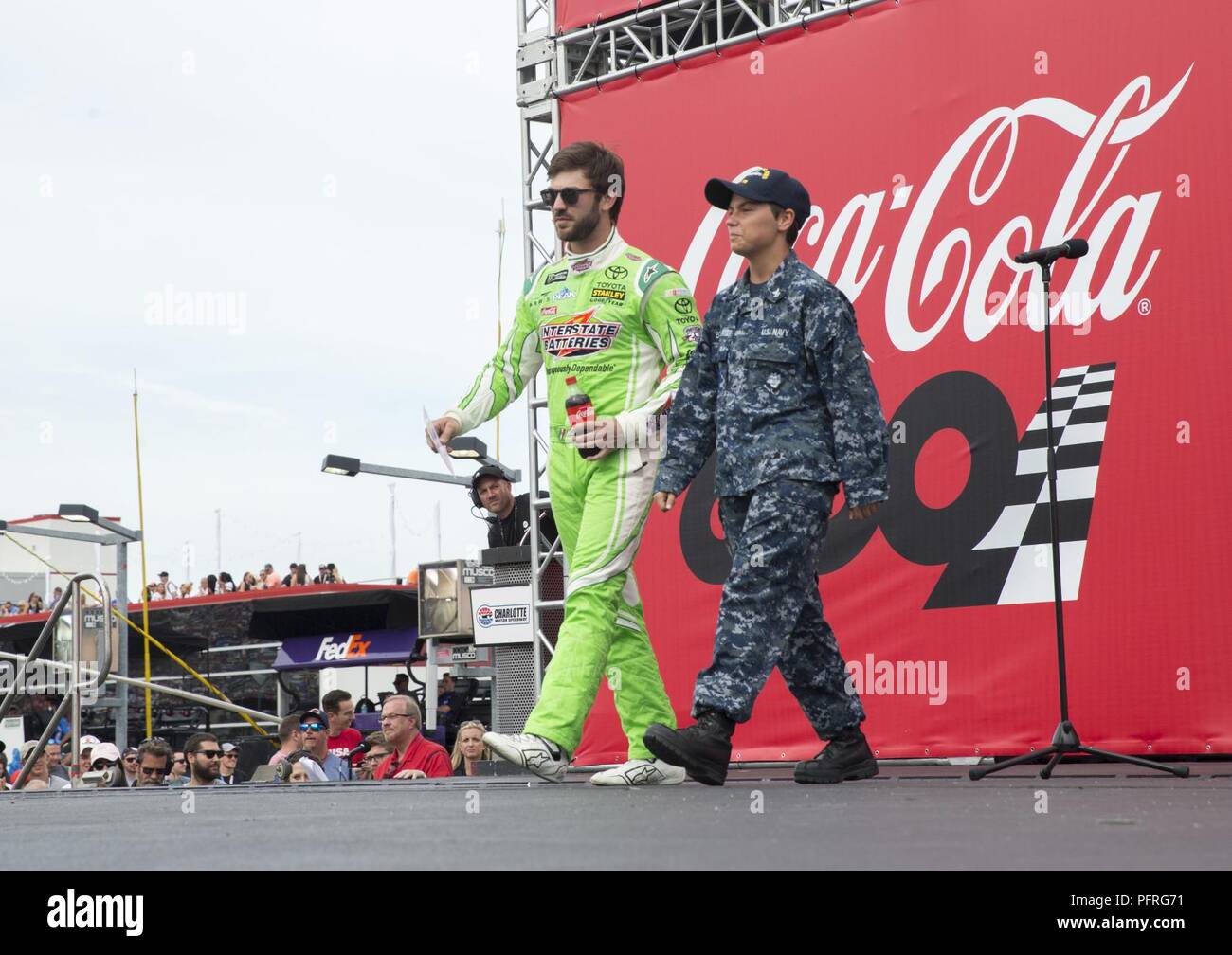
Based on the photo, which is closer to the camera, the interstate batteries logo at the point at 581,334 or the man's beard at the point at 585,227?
the interstate batteries logo at the point at 581,334

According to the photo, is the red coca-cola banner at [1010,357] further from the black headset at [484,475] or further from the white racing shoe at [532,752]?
the black headset at [484,475]

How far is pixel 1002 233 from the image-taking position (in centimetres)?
643

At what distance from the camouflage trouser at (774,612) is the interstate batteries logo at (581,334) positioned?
0.78 metres

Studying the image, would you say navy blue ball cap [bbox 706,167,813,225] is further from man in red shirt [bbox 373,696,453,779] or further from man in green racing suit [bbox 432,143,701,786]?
man in red shirt [bbox 373,696,453,779]

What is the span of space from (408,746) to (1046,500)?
295cm

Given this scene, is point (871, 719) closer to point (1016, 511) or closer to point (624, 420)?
point (1016, 511)

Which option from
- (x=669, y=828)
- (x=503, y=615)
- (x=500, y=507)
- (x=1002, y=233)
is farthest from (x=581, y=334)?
(x=500, y=507)

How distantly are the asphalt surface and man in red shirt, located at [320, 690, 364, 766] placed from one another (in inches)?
188

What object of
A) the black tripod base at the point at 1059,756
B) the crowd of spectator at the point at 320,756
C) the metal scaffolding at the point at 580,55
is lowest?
the crowd of spectator at the point at 320,756

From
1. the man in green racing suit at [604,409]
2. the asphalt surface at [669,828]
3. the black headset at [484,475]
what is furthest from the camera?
the black headset at [484,475]

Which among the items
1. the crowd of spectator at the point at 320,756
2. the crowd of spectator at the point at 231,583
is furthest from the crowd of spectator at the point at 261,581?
the crowd of spectator at the point at 320,756

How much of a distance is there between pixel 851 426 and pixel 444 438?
4.64 ft

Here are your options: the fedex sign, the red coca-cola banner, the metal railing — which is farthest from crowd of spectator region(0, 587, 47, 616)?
the red coca-cola banner

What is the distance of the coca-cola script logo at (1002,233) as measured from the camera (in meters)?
6.06
